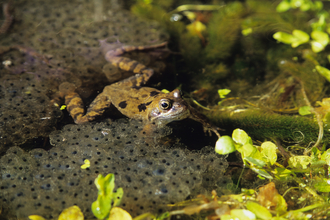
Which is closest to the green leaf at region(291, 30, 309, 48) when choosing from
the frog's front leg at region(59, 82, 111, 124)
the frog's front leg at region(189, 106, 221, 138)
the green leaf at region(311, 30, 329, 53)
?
the green leaf at region(311, 30, 329, 53)

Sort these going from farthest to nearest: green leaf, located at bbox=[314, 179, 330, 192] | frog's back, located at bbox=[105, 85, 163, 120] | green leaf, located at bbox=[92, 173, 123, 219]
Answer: frog's back, located at bbox=[105, 85, 163, 120]
green leaf, located at bbox=[314, 179, 330, 192]
green leaf, located at bbox=[92, 173, 123, 219]

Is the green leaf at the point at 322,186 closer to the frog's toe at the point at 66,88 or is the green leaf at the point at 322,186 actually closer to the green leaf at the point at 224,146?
the green leaf at the point at 224,146

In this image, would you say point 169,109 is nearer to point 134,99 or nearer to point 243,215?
point 134,99

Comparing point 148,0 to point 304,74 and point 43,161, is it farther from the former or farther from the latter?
point 43,161

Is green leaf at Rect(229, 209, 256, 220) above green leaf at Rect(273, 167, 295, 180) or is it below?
above

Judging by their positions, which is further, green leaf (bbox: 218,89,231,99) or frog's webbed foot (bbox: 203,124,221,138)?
green leaf (bbox: 218,89,231,99)

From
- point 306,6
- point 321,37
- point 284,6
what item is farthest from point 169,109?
point 306,6

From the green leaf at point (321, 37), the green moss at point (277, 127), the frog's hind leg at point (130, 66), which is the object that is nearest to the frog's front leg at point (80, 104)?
the frog's hind leg at point (130, 66)

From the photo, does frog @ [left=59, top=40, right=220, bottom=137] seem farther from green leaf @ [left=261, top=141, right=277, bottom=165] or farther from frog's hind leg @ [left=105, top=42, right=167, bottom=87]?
green leaf @ [left=261, top=141, right=277, bottom=165]
